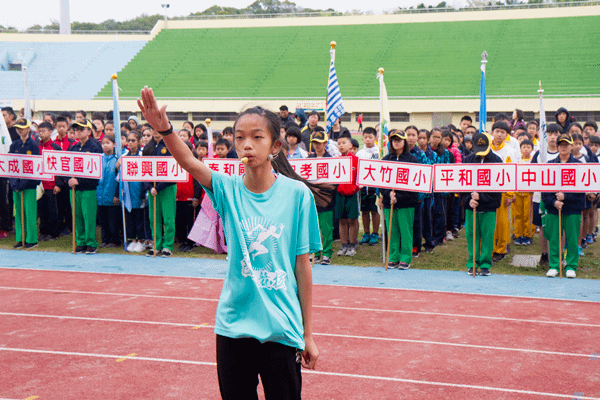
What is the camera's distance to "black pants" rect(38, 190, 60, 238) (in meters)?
12.0

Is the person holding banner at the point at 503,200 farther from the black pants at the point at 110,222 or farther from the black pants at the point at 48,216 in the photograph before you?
the black pants at the point at 48,216

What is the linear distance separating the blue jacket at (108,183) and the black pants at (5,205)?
2302mm

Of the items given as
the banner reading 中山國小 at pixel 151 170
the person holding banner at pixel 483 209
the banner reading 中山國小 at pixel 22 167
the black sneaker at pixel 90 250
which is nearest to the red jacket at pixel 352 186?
the person holding banner at pixel 483 209

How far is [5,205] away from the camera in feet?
40.1

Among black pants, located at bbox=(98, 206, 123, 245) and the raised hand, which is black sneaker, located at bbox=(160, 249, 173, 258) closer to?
black pants, located at bbox=(98, 206, 123, 245)

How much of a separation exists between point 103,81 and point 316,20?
631 inches

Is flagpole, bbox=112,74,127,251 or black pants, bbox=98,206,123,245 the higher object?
flagpole, bbox=112,74,127,251

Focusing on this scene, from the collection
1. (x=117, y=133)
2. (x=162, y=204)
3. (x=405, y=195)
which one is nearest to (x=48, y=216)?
(x=117, y=133)

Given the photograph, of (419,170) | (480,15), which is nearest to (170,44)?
(480,15)

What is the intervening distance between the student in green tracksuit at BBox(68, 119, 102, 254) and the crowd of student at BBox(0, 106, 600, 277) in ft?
0.06

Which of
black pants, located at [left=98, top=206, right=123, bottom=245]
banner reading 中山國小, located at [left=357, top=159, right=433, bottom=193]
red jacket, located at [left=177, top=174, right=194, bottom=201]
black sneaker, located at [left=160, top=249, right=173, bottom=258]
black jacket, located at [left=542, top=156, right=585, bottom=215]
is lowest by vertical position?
black sneaker, located at [left=160, top=249, right=173, bottom=258]

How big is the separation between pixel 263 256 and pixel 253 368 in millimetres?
462

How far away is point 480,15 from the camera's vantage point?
43.4 m

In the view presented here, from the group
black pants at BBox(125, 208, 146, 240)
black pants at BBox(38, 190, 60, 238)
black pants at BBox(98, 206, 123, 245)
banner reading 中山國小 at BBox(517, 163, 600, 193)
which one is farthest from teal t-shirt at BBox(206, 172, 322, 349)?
black pants at BBox(38, 190, 60, 238)
